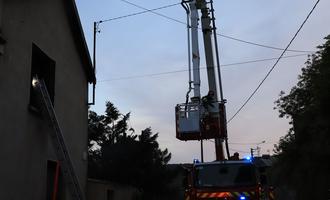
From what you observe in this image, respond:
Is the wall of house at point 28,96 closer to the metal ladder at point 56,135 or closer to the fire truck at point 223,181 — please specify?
the metal ladder at point 56,135

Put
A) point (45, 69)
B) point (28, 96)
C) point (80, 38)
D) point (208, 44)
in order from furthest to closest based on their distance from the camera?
point (208, 44) < point (80, 38) < point (45, 69) < point (28, 96)

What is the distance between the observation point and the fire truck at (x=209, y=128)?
46.1 ft

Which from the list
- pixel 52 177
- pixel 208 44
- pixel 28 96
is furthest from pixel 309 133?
pixel 28 96

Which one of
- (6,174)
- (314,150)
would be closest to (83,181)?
(6,174)

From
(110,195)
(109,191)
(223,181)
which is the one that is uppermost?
(223,181)

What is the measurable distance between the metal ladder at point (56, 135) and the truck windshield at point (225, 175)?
10.5 ft

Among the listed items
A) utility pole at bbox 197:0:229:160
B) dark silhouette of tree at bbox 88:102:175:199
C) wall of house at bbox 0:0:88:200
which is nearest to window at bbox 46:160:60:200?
wall of house at bbox 0:0:88:200

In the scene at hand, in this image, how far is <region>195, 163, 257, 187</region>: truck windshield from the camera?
14.1 metres

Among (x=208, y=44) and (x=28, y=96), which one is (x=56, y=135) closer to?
(x=28, y=96)

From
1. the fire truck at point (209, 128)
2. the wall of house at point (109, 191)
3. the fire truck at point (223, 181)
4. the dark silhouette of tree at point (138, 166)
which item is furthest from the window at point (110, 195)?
the fire truck at point (223, 181)

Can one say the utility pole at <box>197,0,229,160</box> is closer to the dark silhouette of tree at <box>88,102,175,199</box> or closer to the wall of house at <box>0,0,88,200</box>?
the wall of house at <box>0,0,88,200</box>

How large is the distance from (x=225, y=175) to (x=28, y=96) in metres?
5.38

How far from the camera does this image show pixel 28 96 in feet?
43.9

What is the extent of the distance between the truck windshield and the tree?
6.26 m
